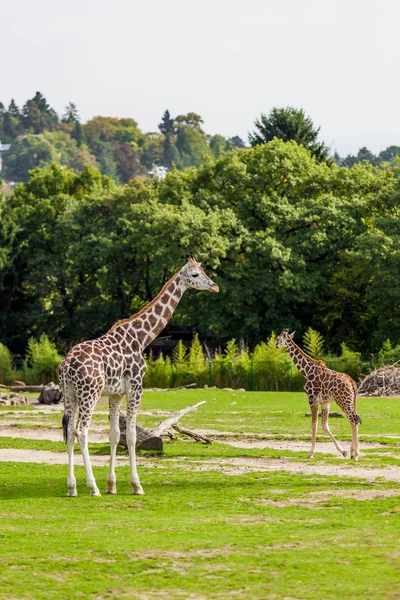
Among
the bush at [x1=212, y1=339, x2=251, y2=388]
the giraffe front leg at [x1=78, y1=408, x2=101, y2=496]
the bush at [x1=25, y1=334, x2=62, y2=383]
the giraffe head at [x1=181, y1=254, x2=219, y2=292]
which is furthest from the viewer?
the bush at [x1=25, y1=334, x2=62, y2=383]

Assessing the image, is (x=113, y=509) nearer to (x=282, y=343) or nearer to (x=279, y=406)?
(x=282, y=343)

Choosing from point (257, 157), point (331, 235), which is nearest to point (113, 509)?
point (331, 235)

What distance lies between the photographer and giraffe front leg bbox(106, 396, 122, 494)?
18078mm

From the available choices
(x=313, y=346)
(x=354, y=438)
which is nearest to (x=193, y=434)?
(x=354, y=438)

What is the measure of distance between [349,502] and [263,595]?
220 inches

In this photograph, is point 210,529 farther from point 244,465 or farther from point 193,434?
point 193,434

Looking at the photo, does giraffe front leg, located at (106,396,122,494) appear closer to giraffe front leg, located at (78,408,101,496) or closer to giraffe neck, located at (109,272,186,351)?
giraffe front leg, located at (78,408,101,496)

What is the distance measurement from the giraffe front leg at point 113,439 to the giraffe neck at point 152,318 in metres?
0.98

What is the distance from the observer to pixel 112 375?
1822cm

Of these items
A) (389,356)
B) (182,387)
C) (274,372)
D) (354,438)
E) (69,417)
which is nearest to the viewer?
(69,417)

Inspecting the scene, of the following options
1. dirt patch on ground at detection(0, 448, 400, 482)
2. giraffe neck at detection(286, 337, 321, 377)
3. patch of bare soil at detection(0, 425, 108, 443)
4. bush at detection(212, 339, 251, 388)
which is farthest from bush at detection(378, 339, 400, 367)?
dirt patch on ground at detection(0, 448, 400, 482)

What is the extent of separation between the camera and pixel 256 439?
27.4 metres

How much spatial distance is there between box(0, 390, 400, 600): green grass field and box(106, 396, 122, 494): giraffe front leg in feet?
0.74

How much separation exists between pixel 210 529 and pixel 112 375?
4180mm
